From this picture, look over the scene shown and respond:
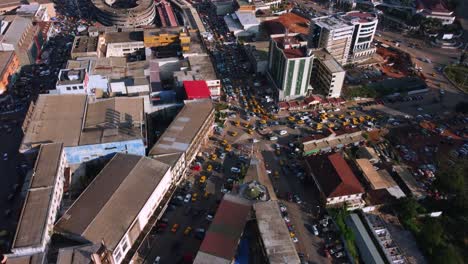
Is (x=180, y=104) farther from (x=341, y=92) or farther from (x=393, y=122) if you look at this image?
(x=393, y=122)

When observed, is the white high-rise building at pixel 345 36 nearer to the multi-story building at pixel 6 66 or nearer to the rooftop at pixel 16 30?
the multi-story building at pixel 6 66

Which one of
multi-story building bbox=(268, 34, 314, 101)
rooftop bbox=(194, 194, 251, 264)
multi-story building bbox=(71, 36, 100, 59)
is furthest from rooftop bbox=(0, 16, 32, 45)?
rooftop bbox=(194, 194, 251, 264)

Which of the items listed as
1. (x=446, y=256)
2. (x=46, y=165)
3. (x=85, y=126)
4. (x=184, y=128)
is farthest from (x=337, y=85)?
(x=46, y=165)

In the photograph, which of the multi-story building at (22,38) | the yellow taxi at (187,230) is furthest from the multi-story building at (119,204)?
the multi-story building at (22,38)

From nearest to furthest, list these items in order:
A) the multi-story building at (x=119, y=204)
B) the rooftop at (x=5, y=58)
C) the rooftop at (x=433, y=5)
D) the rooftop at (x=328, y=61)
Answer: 1. the multi-story building at (x=119, y=204)
2. the rooftop at (x=328, y=61)
3. the rooftop at (x=5, y=58)
4. the rooftop at (x=433, y=5)

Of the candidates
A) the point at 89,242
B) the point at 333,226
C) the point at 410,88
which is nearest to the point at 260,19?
the point at 410,88
